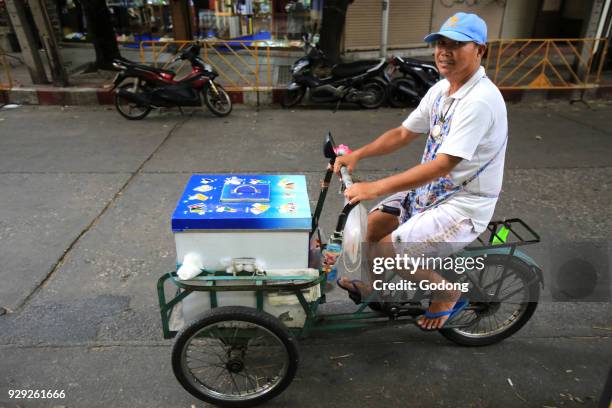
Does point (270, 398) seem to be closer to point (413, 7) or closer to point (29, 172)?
point (29, 172)

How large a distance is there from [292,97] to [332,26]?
179 cm

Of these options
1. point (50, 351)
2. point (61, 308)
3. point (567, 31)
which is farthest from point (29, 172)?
point (567, 31)

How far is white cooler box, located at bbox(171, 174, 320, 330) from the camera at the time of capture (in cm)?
183

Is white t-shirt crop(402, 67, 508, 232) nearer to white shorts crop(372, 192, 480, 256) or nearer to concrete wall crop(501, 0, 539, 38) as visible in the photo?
white shorts crop(372, 192, 480, 256)

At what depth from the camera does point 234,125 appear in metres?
6.61

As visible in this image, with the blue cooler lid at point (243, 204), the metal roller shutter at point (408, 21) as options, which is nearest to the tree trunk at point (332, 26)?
the metal roller shutter at point (408, 21)

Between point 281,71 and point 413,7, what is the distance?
13.7 feet

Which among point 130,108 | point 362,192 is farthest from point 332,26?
point 362,192

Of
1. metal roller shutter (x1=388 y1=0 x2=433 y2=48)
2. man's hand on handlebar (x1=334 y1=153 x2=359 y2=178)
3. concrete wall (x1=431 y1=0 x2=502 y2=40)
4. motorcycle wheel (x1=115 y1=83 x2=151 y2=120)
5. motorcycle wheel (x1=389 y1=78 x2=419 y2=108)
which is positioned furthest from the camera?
concrete wall (x1=431 y1=0 x2=502 y2=40)

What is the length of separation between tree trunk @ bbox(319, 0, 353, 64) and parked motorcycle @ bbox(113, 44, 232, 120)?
101 inches

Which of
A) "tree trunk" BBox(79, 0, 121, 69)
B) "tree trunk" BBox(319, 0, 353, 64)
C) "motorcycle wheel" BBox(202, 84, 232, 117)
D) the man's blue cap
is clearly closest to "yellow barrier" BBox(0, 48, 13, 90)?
"tree trunk" BBox(79, 0, 121, 69)

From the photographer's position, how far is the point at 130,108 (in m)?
6.84

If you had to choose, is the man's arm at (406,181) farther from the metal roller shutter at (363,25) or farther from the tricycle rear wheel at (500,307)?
the metal roller shutter at (363,25)

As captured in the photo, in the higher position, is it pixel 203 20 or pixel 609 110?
pixel 203 20
